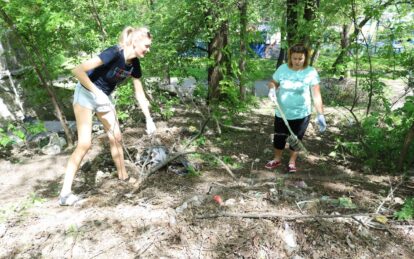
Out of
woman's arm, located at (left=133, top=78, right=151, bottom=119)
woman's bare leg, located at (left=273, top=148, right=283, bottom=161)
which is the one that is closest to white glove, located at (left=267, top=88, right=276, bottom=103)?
woman's bare leg, located at (left=273, top=148, right=283, bottom=161)

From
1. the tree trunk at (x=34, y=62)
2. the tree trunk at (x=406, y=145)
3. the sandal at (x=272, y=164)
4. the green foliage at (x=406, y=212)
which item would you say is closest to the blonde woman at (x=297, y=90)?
the sandal at (x=272, y=164)

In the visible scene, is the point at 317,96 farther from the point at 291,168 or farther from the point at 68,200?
the point at 68,200

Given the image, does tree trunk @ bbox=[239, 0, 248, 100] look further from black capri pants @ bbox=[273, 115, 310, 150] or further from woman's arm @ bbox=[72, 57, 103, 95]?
woman's arm @ bbox=[72, 57, 103, 95]

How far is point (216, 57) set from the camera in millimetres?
6992

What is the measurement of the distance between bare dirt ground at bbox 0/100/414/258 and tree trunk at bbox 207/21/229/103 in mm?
2593

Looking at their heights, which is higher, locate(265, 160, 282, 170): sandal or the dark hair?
the dark hair

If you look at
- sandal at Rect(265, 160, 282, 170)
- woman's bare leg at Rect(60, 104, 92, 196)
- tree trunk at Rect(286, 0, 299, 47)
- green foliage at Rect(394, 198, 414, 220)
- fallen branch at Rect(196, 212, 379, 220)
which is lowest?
sandal at Rect(265, 160, 282, 170)

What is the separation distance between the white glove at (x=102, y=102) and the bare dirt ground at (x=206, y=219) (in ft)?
2.94

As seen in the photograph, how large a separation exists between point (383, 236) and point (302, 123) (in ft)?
6.05

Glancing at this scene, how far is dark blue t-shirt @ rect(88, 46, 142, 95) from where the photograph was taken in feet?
10.3

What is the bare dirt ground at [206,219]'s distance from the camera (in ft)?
8.64

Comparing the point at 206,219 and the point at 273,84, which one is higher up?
the point at 273,84

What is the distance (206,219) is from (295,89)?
2.09 m

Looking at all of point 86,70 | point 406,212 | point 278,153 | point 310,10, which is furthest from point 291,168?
point 310,10
